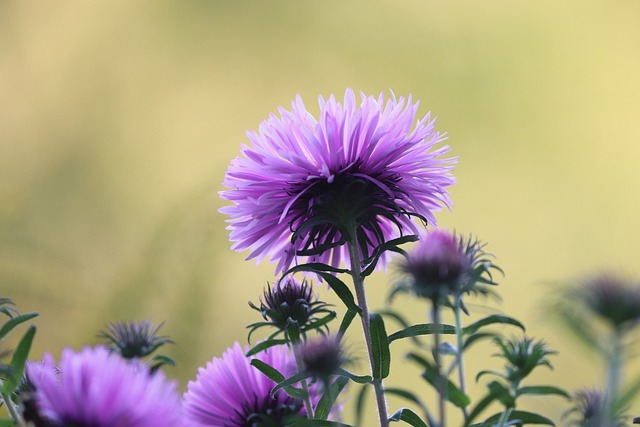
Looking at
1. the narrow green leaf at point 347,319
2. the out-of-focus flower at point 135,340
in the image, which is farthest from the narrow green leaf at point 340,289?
the out-of-focus flower at point 135,340

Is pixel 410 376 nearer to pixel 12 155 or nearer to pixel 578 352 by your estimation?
pixel 12 155

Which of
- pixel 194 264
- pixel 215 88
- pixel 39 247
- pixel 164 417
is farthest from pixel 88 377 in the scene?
pixel 215 88

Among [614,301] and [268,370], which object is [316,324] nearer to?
[268,370]

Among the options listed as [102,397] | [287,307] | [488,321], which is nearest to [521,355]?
[488,321]

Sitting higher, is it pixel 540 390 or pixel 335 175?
pixel 335 175

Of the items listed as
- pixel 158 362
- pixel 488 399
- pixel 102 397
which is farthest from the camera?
pixel 158 362

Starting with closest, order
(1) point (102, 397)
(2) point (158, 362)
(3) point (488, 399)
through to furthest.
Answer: (1) point (102, 397) → (3) point (488, 399) → (2) point (158, 362)

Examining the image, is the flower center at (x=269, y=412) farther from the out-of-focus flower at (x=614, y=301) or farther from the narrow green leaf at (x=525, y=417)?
the out-of-focus flower at (x=614, y=301)
